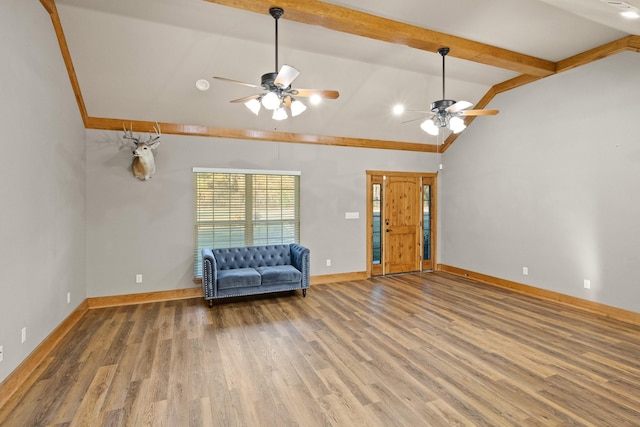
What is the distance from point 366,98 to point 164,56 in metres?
3.14

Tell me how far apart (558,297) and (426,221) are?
9.53 feet

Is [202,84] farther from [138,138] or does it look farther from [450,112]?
[450,112]

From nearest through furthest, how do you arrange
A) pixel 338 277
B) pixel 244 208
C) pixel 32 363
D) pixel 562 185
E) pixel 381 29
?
pixel 32 363 < pixel 381 29 < pixel 562 185 < pixel 244 208 < pixel 338 277

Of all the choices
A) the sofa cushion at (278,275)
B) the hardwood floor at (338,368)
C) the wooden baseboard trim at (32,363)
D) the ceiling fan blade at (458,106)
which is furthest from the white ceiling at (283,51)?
the hardwood floor at (338,368)

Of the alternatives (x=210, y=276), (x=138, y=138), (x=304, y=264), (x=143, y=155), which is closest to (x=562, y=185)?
(x=304, y=264)

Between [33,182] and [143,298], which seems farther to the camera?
[143,298]

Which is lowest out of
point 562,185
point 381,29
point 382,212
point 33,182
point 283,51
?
point 382,212

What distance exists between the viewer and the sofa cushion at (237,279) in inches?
189

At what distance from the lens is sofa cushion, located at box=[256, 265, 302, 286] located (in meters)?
5.05

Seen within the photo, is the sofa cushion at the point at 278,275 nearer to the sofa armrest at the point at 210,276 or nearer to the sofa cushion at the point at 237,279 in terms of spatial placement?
the sofa cushion at the point at 237,279

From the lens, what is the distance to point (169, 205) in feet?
17.1

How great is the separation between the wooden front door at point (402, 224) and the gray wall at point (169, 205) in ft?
3.54

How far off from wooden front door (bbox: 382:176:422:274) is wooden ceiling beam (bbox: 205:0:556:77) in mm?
3066

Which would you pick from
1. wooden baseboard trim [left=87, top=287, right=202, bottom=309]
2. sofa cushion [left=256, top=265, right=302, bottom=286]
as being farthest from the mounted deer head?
sofa cushion [left=256, top=265, right=302, bottom=286]
